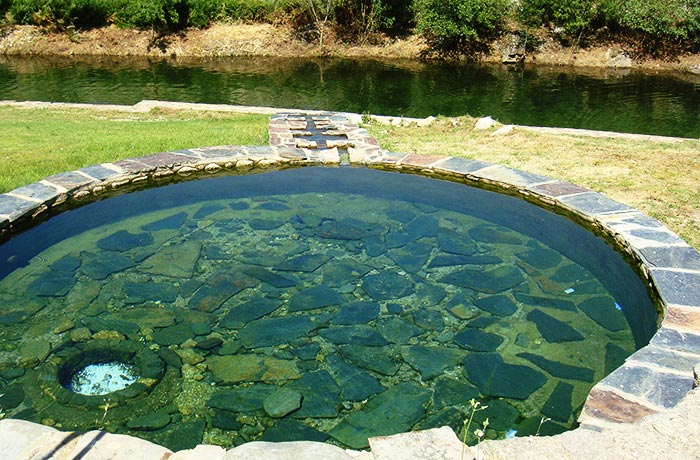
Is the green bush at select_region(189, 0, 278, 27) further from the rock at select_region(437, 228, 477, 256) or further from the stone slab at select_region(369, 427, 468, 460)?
the stone slab at select_region(369, 427, 468, 460)

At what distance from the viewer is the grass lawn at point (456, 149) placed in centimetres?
689

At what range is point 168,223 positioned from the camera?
6.43 m

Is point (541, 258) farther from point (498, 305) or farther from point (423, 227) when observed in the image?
point (423, 227)

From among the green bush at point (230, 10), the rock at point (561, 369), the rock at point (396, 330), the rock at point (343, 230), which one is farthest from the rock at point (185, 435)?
the green bush at point (230, 10)

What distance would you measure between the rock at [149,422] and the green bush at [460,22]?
20110 mm

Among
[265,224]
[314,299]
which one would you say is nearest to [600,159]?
[265,224]

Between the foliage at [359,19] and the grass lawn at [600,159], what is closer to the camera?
the grass lawn at [600,159]

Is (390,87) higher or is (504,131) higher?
(504,131)

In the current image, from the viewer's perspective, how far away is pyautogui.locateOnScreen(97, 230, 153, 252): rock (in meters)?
5.95

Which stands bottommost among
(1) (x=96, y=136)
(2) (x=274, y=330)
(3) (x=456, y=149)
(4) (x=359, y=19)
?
(2) (x=274, y=330)

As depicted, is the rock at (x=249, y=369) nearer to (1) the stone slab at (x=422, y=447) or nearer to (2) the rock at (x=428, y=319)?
(2) the rock at (x=428, y=319)

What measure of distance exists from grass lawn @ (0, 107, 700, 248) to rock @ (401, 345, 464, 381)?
279cm

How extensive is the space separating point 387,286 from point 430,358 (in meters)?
1.01

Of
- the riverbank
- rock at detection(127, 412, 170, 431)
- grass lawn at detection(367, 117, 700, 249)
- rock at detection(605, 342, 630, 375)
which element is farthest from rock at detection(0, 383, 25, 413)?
the riverbank
